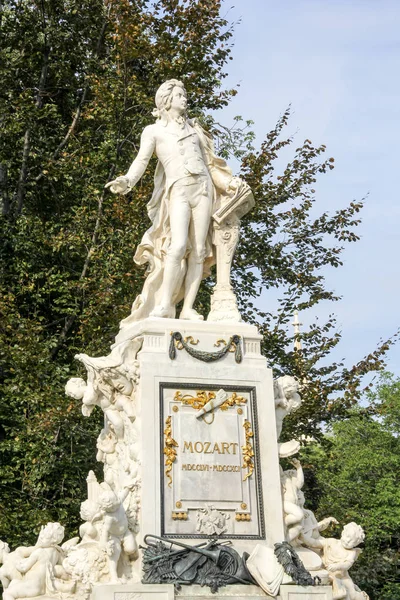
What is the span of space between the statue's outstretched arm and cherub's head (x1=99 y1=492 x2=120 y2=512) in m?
3.29

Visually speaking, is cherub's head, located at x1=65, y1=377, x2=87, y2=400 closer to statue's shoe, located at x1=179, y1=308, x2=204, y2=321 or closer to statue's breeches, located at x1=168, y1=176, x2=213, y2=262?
statue's shoe, located at x1=179, y1=308, x2=204, y2=321

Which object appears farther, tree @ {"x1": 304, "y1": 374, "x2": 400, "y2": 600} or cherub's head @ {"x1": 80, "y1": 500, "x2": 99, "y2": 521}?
tree @ {"x1": 304, "y1": 374, "x2": 400, "y2": 600}

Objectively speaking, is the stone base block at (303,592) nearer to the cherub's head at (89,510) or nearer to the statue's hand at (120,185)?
the cherub's head at (89,510)

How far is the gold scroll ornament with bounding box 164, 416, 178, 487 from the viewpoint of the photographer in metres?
9.49

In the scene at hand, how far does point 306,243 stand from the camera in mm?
19109

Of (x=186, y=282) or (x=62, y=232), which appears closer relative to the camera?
(x=186, y=282)

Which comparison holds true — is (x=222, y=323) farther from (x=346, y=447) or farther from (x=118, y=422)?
(x=346, y=447)

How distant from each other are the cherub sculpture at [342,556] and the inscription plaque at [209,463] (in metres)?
0.91

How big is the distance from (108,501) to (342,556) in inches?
106

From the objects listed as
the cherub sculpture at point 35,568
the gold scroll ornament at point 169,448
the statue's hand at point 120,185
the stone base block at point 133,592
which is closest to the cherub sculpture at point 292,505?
the gold scroll ornament at point 169,448

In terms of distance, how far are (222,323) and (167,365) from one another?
85 cm

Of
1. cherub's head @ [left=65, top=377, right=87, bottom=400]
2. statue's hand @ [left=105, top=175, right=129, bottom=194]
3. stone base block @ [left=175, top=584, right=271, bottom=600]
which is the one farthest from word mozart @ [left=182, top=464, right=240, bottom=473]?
statue's hand @ [left=105, top=175, right=129, bottom=194]

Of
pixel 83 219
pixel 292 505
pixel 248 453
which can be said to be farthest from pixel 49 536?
pixel 83 219

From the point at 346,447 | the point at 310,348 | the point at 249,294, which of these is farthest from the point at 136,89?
the point at 346,447
